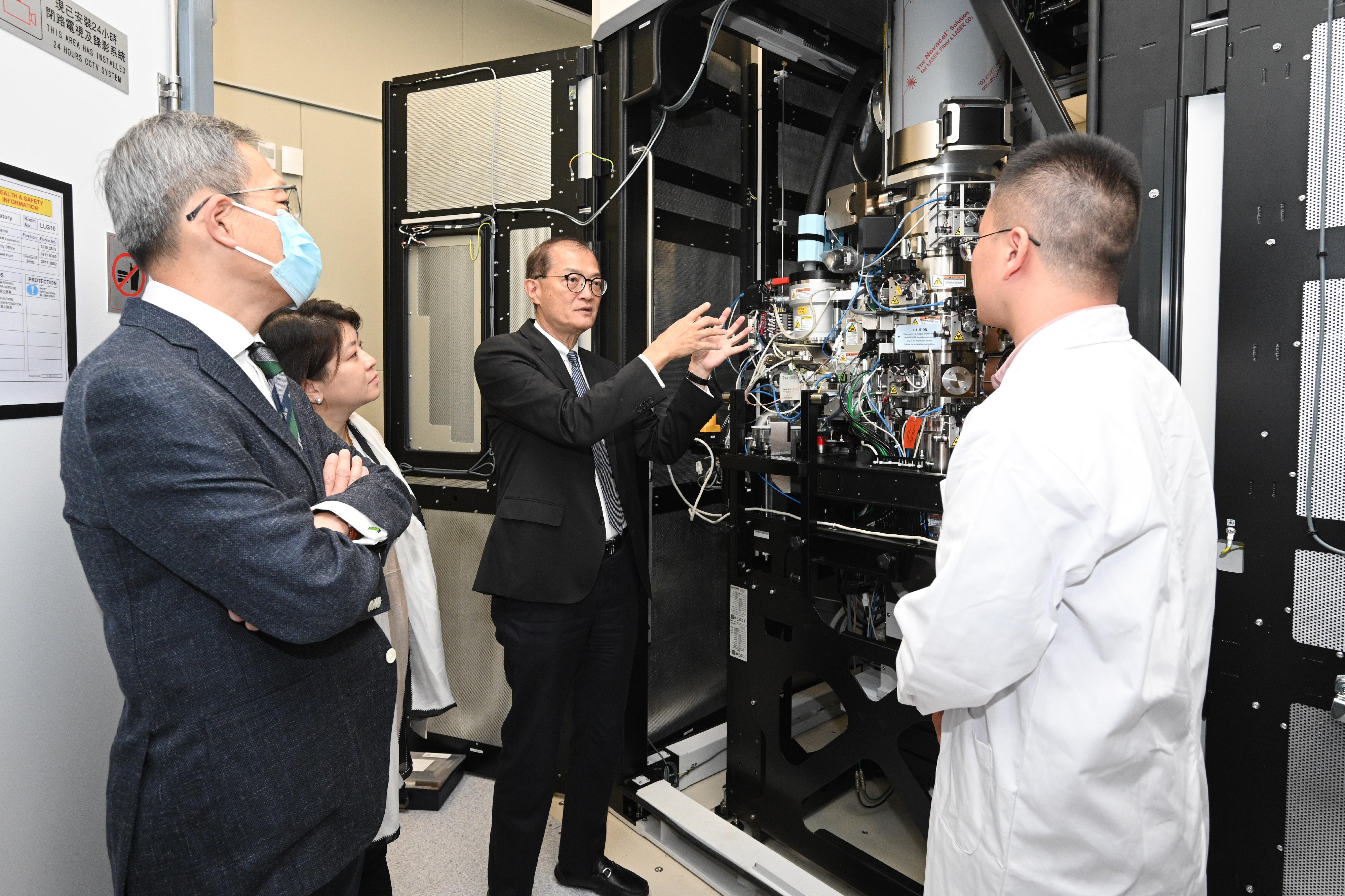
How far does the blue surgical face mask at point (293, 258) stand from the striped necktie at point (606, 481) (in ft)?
3.03

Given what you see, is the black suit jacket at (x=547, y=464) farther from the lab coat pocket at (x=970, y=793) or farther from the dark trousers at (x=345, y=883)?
the lab coat pocket at (x=970, y=793)

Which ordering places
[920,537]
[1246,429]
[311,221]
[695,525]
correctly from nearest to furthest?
[1246,429]
[920,537]
[695,525]
[311,221]

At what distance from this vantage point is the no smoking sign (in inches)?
53.9

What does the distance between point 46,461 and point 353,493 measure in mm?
526

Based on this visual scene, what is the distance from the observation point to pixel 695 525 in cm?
293

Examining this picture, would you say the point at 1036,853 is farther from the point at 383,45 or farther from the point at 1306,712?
the point at 383,45

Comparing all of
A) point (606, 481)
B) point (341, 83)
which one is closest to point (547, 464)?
point (606, 481)

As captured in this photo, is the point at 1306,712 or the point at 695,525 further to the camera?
the point at 695,525

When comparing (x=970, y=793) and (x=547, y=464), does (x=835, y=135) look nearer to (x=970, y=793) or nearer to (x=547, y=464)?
(x=547, y=464)

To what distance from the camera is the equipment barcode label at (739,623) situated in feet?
7.63

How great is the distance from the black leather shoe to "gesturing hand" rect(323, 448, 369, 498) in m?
1.44

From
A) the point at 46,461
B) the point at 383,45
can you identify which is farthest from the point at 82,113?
the point at 383,45

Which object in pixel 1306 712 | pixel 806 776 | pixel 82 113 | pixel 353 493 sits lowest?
pixel 806 776

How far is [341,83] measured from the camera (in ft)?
11.9
